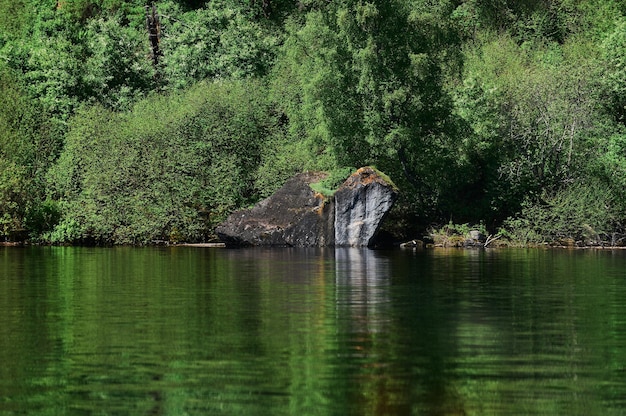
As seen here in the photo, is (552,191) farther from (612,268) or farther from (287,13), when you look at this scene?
(287,13)

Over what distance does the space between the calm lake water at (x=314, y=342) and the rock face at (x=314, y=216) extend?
701 inches

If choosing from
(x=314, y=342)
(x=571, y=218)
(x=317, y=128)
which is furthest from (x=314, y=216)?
(x=314, y=342)

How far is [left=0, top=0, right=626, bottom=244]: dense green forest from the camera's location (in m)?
54.9

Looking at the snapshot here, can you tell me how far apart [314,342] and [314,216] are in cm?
3529

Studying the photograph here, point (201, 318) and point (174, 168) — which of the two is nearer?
point (201, 318)

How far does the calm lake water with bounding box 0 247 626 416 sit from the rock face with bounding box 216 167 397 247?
17.8m

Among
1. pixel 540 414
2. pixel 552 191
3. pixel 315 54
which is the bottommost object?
pixel 540 414

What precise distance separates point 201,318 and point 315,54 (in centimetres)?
3451

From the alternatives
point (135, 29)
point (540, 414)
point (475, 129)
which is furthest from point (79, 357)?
point (135, 29)

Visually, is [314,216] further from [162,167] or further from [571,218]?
[571,218]

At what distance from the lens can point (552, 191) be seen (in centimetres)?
5550

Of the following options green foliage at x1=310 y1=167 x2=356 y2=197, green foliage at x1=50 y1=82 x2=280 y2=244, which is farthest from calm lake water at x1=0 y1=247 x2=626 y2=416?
green foliage at x1=50 y1=82 x2=280 y2=244

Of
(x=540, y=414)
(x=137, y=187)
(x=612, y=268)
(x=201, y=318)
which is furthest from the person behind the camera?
(x=137, y=187)

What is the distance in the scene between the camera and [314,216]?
54469 mm
